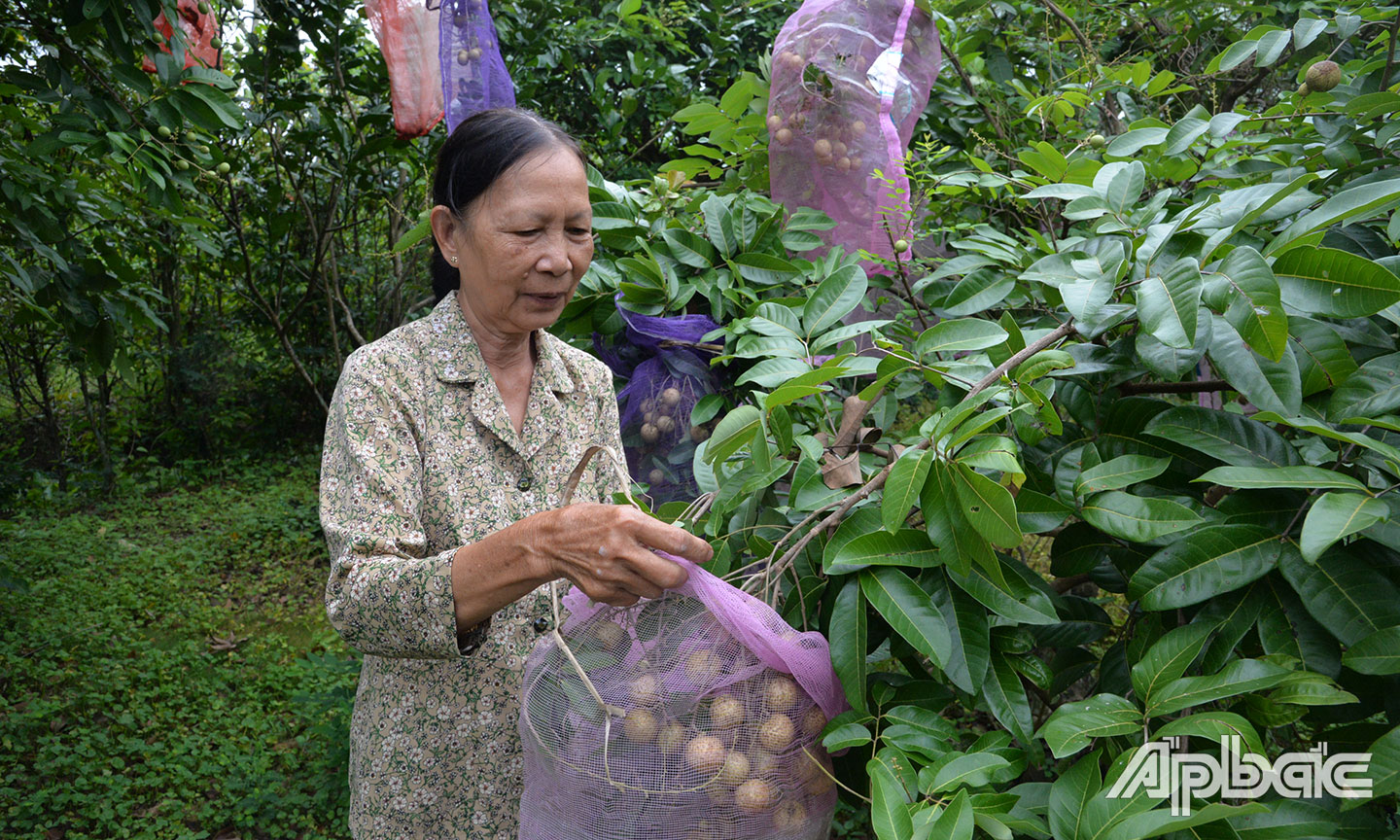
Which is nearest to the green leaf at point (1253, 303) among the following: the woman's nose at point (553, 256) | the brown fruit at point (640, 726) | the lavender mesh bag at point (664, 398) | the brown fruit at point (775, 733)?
the brown fruit at point (775, 733)

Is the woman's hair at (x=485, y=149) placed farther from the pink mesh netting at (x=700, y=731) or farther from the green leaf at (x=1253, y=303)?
the green leaf at (x=1253, y=303)

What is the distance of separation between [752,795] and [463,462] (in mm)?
662

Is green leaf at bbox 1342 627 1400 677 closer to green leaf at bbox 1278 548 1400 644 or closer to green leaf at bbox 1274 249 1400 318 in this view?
green leaf at bbox 1278 548 1400 644

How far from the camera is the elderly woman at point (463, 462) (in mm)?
1246

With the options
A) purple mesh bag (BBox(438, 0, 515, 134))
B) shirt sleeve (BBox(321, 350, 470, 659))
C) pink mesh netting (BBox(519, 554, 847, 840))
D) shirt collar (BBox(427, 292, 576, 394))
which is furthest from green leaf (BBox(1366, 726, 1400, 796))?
purple mesh bag (BBox(438, 0, 515, 134))

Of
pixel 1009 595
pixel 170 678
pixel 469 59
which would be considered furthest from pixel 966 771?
pixel 170 678

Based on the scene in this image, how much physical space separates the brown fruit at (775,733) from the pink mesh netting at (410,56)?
2335mm

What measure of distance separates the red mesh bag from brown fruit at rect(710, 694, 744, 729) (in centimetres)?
212

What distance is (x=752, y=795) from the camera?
99 centimetres

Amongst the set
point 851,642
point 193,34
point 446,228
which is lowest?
point 851,642

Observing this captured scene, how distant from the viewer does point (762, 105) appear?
238 cm

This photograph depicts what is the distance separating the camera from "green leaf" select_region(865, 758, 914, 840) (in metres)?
0.80

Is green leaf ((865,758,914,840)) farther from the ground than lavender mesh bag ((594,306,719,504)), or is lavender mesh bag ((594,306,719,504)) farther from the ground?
green leaf ((865,758,914,840))

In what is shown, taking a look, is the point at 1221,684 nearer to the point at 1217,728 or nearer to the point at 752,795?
the point at 1217,728
